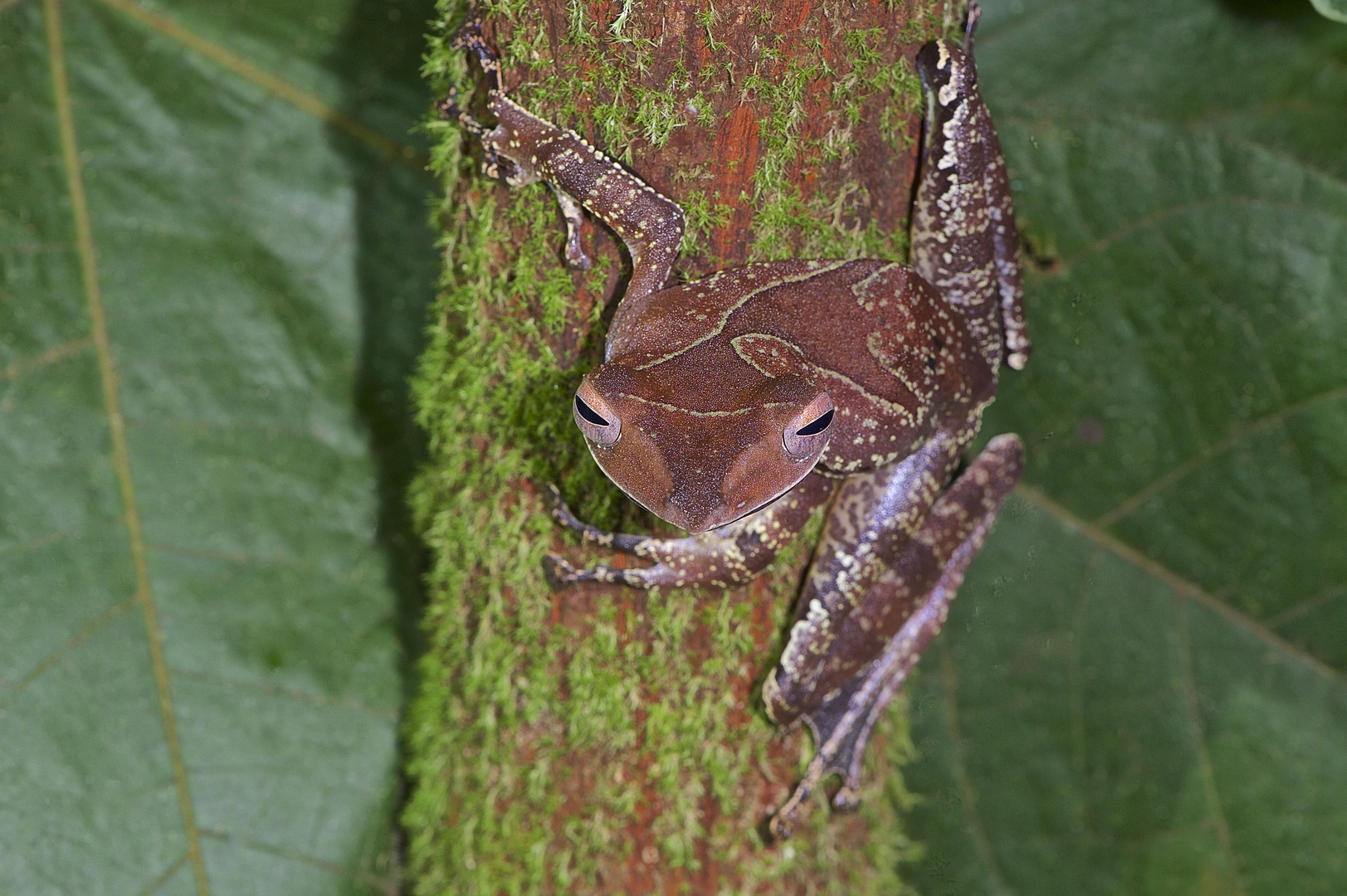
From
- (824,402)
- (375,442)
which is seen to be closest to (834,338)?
(824,402)

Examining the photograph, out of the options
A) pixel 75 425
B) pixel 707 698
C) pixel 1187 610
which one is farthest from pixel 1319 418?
pixel 75 425

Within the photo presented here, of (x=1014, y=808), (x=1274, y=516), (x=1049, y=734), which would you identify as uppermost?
(x=1274, y=516)

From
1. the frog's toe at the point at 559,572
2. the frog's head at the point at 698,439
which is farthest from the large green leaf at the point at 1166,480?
the frog's toe at the point at 559,572

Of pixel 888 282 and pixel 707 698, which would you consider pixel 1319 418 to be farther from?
pixel 707 698

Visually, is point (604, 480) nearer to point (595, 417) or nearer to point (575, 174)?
point (595, 417)

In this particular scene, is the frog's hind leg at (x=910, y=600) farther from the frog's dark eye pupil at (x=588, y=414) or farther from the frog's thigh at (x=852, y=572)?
the frog's dark eye pupil at (x=588, y=414)

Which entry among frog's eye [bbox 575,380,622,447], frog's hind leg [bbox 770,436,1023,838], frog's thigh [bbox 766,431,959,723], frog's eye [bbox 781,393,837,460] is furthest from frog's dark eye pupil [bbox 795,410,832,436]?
frog's hind leg [bbox 770,436,1023,838]

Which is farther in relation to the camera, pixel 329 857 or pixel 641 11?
pixel 329 857
